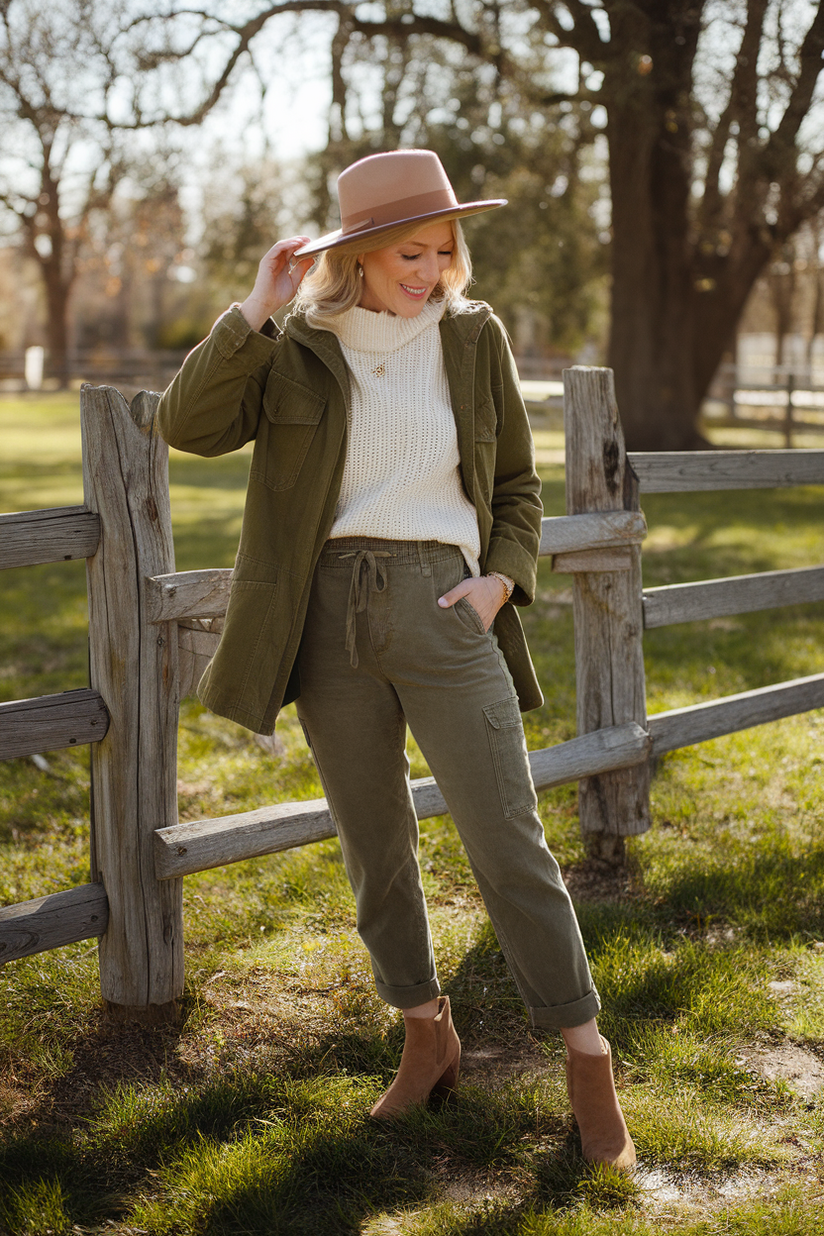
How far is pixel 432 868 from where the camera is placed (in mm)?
4090

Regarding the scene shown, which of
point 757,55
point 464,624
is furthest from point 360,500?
point 757,55

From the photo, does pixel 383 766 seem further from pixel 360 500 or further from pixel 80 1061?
pixel 80 1061

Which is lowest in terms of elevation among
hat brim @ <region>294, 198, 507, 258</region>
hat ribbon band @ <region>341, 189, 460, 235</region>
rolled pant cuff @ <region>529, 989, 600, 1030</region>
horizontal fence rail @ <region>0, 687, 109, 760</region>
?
rolled pant cuff @ <region>529, 989, 600, 1030</region>

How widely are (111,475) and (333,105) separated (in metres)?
11.6

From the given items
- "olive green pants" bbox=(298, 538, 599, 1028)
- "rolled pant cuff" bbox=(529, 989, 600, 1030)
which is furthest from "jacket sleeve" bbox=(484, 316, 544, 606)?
"rolled pant cuff" bbox=(529, 989, 600, 1030)

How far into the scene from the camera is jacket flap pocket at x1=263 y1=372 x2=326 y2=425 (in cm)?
233

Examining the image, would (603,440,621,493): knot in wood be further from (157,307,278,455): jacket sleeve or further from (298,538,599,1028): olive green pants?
(157,307,278,455): jacket sleeve

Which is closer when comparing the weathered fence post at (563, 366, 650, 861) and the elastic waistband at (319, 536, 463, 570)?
the elastic waistband at (319, 536, 463, 570)

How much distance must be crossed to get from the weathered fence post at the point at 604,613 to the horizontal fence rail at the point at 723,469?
0.46 feet

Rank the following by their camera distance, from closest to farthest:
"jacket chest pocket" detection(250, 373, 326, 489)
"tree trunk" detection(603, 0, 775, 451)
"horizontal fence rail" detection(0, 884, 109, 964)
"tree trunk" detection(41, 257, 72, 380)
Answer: "jacket chest pocket" detection(250, 373, 326, 489)
"horizontal fence rail" detection(0, 884, 109, 964)
"tree trunk" detection(603, 0, 775, 451)
"tree trunk" detection(41, 257, 72, 380)

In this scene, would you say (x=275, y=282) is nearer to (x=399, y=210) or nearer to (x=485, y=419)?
(x=399, y=210)

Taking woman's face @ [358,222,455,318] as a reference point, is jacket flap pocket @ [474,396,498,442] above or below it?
below

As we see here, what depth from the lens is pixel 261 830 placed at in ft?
10.3

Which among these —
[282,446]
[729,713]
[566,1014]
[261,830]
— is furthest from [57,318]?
[566,1014]
